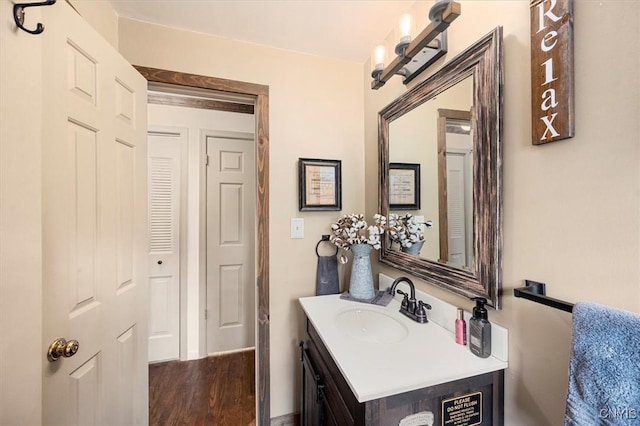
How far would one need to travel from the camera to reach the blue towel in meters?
0.48

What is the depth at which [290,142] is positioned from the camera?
1.60 m

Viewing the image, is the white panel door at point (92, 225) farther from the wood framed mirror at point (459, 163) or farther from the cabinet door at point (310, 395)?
the wood framed mirror at point (459, 163)

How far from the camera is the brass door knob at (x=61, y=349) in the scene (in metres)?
0.80

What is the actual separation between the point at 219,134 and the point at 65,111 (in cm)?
154

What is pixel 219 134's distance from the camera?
2.35 metres

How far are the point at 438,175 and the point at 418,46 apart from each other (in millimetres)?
508

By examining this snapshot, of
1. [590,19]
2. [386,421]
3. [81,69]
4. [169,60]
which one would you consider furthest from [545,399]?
[169,60]

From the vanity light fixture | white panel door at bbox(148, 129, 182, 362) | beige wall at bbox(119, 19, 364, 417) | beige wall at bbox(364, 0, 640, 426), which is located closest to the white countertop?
beige wall at bbox(364, 0, 640, 426)

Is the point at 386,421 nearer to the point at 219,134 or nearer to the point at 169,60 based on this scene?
the point at 169,60

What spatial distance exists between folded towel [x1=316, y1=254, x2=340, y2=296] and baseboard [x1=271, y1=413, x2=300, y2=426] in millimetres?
760

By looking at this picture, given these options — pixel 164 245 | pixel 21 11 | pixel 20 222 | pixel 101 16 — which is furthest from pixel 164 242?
pixel 21 11

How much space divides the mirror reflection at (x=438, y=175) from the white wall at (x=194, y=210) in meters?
1.66

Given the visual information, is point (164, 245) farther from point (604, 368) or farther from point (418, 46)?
point (604, 368)

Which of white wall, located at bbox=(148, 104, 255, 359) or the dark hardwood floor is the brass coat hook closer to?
white wall, located at bbox=(148, 104, 255, 359)
